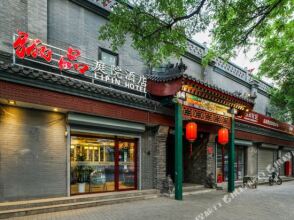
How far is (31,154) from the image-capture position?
845 centimetres

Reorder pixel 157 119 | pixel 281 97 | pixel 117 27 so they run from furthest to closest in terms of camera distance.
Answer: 1. pixel 281 97
2. pixel 157 119
3. pixel 117 27

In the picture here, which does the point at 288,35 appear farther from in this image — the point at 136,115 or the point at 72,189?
the point at 72,189

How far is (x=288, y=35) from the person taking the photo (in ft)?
49.7

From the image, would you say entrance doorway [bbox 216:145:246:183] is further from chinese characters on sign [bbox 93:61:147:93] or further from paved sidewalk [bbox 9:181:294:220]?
chinese characters on sign [bbox 93:61:147:93]

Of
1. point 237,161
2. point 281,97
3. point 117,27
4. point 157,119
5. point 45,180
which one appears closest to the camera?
point 117,27

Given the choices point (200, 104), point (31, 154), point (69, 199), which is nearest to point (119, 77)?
point (200, 104)

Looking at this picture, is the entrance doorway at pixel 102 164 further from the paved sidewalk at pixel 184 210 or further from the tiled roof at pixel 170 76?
the tiled roof at pixel 170 76

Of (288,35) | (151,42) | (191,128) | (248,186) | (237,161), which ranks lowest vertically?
(248,186)

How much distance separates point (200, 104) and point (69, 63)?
585 cm

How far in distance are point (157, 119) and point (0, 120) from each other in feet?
19.4

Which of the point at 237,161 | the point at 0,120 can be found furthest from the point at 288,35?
the point at 0,120

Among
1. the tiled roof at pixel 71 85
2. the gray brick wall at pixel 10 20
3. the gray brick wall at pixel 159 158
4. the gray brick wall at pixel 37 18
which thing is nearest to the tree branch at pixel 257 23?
the tiled roof at pixel 71 85

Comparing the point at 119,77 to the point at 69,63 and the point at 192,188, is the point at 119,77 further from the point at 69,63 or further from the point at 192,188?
the point at 192,188

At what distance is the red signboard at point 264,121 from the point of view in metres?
17.6
